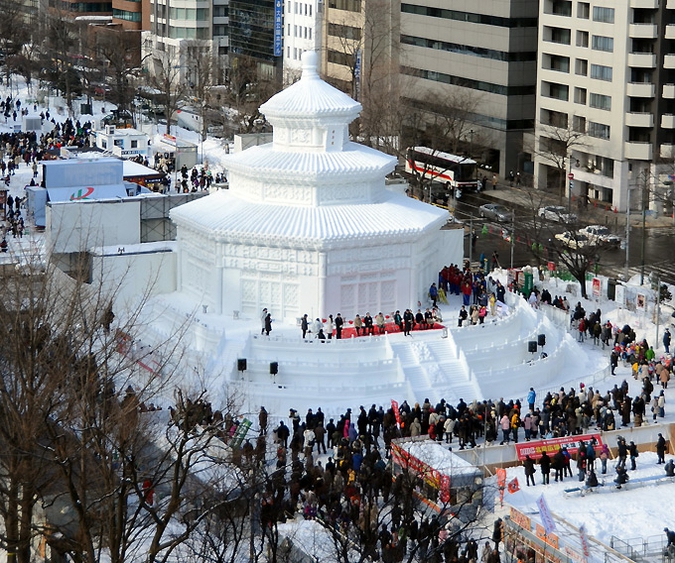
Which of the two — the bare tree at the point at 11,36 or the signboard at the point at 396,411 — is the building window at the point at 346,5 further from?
the signboard at the point at 396,411

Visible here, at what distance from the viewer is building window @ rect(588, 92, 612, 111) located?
100619mm

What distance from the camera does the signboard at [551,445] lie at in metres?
55.3

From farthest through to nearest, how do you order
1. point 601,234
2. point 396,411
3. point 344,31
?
point 344,31 < point 601,234 < point 396,411

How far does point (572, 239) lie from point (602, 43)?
22.4 meters

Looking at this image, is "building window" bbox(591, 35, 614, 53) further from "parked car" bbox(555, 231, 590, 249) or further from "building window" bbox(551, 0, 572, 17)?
"parked car" bbox(555, 231, 590, 249)

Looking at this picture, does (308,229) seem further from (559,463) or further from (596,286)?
(559,463)

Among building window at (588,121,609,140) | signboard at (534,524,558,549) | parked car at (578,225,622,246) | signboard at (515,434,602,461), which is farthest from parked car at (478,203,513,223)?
signboard at (534,524,558,549)

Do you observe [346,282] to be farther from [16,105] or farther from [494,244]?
[16,105]

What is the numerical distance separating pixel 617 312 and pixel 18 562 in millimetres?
39093

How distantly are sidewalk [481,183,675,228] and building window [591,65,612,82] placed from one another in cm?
761

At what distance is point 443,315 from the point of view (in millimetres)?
68500

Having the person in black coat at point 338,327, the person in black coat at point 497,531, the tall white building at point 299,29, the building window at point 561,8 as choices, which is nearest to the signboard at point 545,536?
the person in black coat at point 497,531

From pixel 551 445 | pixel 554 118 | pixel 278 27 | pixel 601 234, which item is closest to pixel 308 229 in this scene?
pixel 551 445

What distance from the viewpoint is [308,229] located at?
2638 inches
